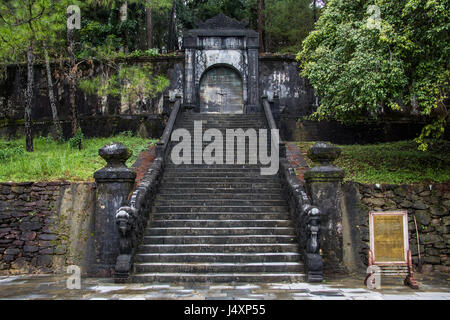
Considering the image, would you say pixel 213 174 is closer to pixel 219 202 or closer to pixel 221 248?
pixel 219 202

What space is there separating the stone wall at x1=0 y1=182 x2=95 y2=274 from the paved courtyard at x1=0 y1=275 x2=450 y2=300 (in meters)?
1.38

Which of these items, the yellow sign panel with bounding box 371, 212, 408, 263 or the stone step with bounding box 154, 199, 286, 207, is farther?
the stone step with bounding box 154, 199, 286, 207

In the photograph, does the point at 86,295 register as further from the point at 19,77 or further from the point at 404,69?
the point at 19,77

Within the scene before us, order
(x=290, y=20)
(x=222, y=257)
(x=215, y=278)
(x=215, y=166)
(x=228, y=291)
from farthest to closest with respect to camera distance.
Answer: (x=290, y=20), (x=215, y=166), (x=222, y=257), (x=215, y=278), (x=228, y=291)

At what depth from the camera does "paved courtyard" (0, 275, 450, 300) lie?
5578 mm

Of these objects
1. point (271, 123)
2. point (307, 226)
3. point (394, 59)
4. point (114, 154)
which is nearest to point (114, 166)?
point (114, 154)

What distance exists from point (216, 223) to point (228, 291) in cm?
235

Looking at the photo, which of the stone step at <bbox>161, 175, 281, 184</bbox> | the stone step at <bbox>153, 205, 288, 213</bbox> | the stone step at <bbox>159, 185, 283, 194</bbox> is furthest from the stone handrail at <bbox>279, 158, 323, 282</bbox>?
the stone step at <bbox>161, 175, 281, 184</bbox>

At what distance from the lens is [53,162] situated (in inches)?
416

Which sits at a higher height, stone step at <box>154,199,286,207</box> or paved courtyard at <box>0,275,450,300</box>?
stone step at <box>154,199,286,207</box>

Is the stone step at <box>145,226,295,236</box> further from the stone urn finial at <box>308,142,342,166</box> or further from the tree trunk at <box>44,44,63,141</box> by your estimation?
the tree trunk at <box>44,44,63,141</box>

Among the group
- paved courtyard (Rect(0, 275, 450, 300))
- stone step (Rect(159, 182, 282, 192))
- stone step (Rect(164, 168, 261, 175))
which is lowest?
paved courtyard (Rect(0, 275, 450, 300))

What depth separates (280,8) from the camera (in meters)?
24.4

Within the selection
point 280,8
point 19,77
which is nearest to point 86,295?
point 19,77
